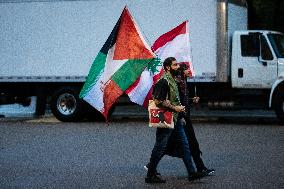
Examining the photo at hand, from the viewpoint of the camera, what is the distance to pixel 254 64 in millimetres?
20875

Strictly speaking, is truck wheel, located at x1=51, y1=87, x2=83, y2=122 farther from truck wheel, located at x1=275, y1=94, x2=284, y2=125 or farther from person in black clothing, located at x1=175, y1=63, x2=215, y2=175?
person in black clothing, located at x1=175, y1=63, x2=215, y2=175

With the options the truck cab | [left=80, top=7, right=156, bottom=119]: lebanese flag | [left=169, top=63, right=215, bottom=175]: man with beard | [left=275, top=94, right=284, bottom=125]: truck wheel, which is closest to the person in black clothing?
[left=169, top=63, right=215, bottom=175]: man with beard

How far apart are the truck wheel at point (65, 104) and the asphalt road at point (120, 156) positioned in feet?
3.51

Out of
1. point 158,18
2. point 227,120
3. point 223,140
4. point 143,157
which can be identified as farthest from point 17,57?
point 143,157

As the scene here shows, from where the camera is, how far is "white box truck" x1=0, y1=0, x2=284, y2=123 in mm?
20906

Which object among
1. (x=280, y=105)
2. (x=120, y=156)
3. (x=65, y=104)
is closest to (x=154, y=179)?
(x=120, y=156)

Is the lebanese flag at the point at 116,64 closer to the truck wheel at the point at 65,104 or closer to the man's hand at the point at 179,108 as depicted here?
the man's hand at the point at 179,108

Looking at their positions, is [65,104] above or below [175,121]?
below

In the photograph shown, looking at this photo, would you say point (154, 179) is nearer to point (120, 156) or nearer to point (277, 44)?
point (120, 156)

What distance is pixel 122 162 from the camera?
13031 millimetres

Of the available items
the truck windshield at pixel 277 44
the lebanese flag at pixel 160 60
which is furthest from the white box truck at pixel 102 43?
the lebanese flag at pixel 160 60

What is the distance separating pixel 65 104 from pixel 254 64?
5.49 m

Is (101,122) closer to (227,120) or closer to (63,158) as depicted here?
(227,120)

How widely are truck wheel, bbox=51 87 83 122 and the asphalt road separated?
107cm
